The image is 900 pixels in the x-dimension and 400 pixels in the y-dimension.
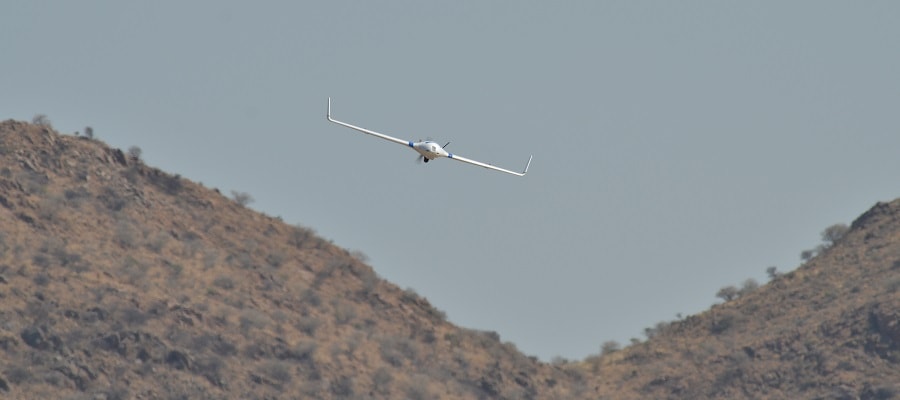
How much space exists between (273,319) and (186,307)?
6.91 metres

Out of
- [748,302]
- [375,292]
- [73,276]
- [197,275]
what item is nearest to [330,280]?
[375,292]

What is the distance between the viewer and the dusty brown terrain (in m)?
107

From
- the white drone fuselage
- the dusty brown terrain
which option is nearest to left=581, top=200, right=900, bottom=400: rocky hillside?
the dusty brown terrain

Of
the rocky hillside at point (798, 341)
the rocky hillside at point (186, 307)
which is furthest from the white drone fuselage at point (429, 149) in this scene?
the rocky hillside at point (798, 341)

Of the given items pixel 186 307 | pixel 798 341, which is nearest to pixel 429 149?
pixel 186 307

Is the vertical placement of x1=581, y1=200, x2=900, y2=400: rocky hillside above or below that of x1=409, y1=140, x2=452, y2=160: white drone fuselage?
above

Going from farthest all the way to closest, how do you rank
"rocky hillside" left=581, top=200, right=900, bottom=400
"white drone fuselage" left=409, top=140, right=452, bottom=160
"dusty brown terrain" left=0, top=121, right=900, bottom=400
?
"rocky hillside" left=581, top=200, right=900, bottom=400
"dusty brown terrain" left=0, top=121, right=900, bottom=400
"white drone fuselage" left=409, top=140, right=452, bottom=160

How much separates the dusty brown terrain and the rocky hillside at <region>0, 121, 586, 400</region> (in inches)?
5.4

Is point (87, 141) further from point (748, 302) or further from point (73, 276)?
Result: point (748, 302)

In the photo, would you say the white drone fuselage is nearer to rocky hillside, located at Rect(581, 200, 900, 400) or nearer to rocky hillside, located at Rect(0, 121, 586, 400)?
rocky hillside, located at Rect(0, 121, 586, 400)

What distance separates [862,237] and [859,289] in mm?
9974

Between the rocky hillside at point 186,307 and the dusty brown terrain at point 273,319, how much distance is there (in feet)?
0.45

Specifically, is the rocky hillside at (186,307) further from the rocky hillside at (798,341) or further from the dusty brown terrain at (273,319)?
the rocky hillside at (798,341)

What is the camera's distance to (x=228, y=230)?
12838cm
